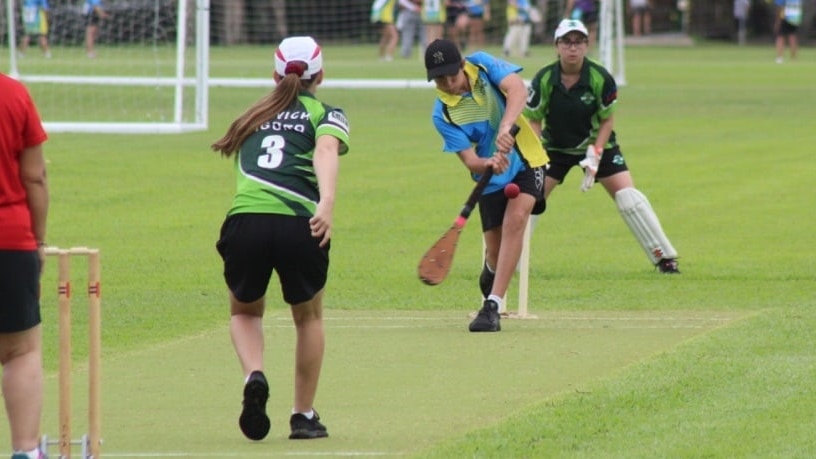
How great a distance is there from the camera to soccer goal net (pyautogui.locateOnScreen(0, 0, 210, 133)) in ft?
88.7

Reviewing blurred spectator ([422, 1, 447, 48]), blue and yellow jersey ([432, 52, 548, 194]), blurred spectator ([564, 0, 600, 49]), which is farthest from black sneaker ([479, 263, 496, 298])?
blurred spectator ([564, 0, 600, 49])

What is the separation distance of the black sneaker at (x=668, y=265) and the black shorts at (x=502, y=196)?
9.50 ft

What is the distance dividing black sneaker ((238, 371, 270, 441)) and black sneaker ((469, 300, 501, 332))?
150 inches

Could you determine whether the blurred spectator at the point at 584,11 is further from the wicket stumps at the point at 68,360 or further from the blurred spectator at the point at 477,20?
the wicket stumps at the point at 68,360

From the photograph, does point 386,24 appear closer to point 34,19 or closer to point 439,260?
point 34,19

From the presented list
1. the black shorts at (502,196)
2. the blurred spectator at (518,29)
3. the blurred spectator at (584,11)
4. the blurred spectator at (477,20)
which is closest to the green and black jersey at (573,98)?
the black shorts at (502,196)

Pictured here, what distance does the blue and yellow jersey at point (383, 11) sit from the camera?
42281 millimetres

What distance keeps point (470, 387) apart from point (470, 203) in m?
1.71

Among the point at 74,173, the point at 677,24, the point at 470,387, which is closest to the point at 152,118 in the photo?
the point at 74,173

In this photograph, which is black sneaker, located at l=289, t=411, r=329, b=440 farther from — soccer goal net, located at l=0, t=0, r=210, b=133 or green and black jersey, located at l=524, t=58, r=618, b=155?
soccer goal net, located at l=0, t=0, r=210, b=133

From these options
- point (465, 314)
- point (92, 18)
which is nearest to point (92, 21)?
point (92, 18)

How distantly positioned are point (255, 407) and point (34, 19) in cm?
3257

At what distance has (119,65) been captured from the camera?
38.4 metres

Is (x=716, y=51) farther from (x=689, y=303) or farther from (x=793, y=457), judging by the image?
(x=793, y=457)
